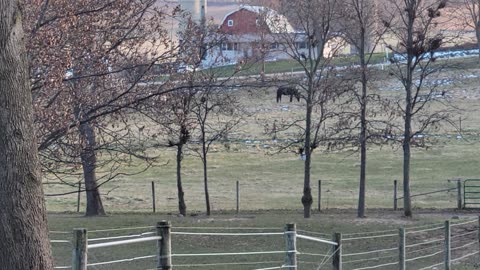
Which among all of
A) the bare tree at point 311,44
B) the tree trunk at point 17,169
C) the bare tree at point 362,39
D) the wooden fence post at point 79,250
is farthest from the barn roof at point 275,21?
the wooden fence post at point 79,250

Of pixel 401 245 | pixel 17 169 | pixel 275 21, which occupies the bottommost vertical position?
pixel 401 245

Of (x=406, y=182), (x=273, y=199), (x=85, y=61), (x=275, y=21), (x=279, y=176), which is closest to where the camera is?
(x=85, y=61)

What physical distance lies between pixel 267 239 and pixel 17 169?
587 inches

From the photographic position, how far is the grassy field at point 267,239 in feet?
52.2

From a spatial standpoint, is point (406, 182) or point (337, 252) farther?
point (406, 182)

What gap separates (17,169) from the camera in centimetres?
599

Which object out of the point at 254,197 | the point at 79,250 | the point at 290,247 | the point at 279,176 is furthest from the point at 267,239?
the point at 279,176

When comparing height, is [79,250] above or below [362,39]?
below

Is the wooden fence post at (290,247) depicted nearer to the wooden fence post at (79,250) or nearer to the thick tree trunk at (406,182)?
the wooden fence post at (79,250)

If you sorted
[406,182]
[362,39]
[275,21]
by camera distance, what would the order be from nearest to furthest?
[362,39], [406,182], [275,21]

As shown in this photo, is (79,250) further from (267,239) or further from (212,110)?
(212,110)

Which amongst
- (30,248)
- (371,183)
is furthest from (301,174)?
(30,248)

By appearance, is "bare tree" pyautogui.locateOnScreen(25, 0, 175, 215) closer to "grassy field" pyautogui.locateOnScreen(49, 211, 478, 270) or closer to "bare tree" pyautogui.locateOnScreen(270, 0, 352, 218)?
"grassy field" pyautogui.locateOnScreen(49, 211, 478, 270)

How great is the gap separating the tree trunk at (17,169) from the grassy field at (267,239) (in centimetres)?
510
